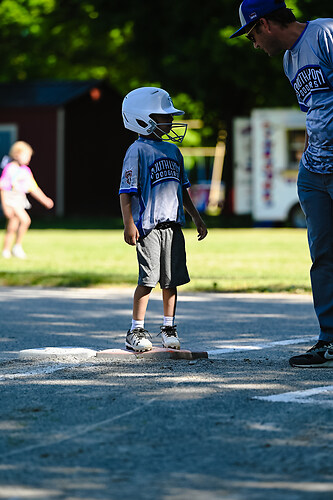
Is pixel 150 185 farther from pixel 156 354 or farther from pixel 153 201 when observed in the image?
pixel 156 354

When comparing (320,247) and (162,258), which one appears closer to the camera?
(320,247)

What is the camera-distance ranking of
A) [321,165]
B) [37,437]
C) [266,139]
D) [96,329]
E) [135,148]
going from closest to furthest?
[37,437] < [321,165] < [135,148] < [96,329] < [266,139]

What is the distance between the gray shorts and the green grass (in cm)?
477

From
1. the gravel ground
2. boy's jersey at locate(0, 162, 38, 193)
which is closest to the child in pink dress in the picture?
boy's jersey at locate(0, 162, 38, 193)

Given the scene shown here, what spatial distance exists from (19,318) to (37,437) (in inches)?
188

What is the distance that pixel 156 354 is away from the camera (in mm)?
6406

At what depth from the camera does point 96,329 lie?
8164mm

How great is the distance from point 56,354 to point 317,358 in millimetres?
1615

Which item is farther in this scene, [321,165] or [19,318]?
[19,318]

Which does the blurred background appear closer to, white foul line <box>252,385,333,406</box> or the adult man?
the adult man

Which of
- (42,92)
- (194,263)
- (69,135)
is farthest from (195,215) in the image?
(42,92)

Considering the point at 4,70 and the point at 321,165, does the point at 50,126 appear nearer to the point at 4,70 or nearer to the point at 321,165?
the point at 4,70

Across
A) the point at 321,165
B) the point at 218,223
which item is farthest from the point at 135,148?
the point at 218,223

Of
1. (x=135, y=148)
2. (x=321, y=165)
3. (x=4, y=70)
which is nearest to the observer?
(x=321, y=165)
